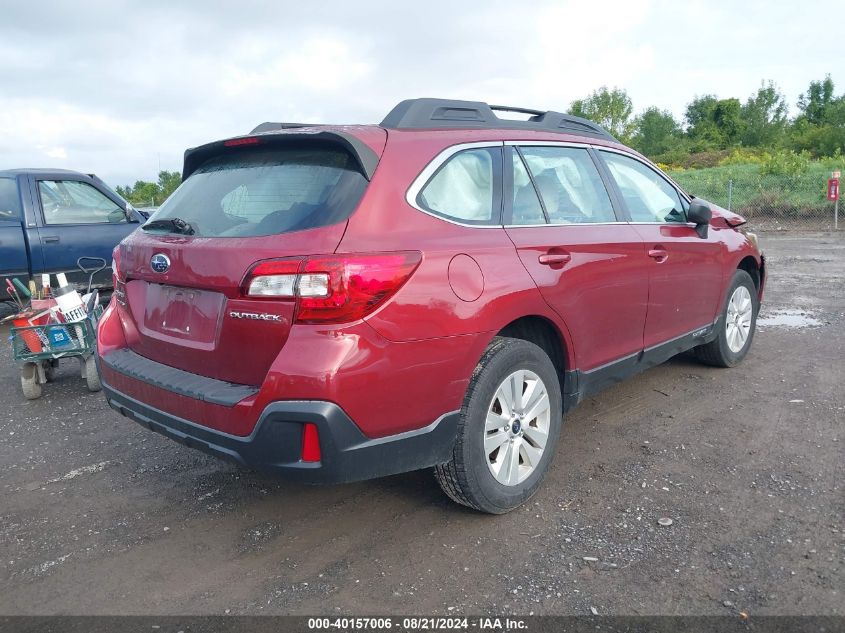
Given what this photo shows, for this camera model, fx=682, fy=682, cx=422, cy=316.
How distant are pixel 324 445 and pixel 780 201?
75.1 ft

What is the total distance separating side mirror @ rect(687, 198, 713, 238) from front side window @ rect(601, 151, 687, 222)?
0.09 m

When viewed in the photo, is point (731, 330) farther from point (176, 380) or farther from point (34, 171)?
point (34, 171)

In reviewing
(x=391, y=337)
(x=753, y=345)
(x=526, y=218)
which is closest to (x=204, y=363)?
(x=391, y=337)

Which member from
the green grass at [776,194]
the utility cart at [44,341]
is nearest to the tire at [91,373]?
the utility cart at [44,341]

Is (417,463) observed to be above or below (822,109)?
below

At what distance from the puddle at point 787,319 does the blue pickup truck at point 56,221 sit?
728 cm

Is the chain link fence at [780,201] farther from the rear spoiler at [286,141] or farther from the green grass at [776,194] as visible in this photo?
the rear spoiler at [286,141]

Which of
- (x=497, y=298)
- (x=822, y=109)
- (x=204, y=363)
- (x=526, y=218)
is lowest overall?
(x=204, y=363)

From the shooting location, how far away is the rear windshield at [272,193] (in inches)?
107

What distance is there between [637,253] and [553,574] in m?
2.00

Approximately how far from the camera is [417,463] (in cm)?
277

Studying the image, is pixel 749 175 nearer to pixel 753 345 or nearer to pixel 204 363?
pixel 753 345

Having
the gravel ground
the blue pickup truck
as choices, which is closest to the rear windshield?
the gravel ground

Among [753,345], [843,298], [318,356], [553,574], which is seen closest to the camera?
[318,356]
